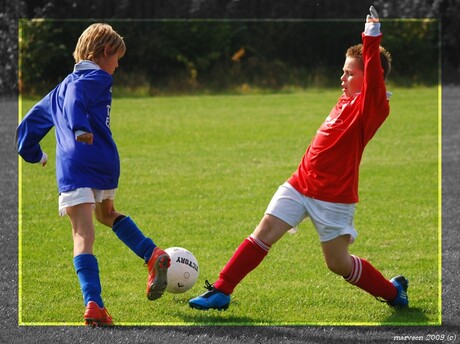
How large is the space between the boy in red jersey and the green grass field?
12.6 inches

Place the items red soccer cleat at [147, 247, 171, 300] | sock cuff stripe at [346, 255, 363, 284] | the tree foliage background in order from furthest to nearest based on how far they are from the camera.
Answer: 1. the tree foliage background
2. sock cuff stripe at [346, 255, 363, 284]
3. red soccer cleat at [147, 247, 171, 300]

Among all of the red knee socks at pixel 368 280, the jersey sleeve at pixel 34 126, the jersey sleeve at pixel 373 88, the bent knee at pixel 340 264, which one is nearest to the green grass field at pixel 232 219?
the red knee socks at pixel 368 280

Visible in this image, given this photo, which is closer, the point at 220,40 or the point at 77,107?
the point at 77,107

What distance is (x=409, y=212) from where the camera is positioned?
352 inches

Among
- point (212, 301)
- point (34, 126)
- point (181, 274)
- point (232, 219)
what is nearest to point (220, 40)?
point (232, 219)

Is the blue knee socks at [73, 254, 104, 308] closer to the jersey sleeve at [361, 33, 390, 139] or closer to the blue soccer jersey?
the blue soccer jersey

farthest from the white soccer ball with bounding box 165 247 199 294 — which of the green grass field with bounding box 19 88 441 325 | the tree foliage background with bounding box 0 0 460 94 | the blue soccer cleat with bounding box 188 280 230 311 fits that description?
the tree foliage background with bounding box 0 0 460 94

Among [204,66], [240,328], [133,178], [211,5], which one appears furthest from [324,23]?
[240,328]

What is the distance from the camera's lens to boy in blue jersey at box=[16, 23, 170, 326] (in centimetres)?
488

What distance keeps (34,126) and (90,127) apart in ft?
1.64

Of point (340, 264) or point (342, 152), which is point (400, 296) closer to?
point (340, 264)

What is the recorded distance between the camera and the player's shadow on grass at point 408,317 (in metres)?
5.23

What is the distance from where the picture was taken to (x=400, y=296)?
5.46m

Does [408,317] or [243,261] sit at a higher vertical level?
[243,261]
